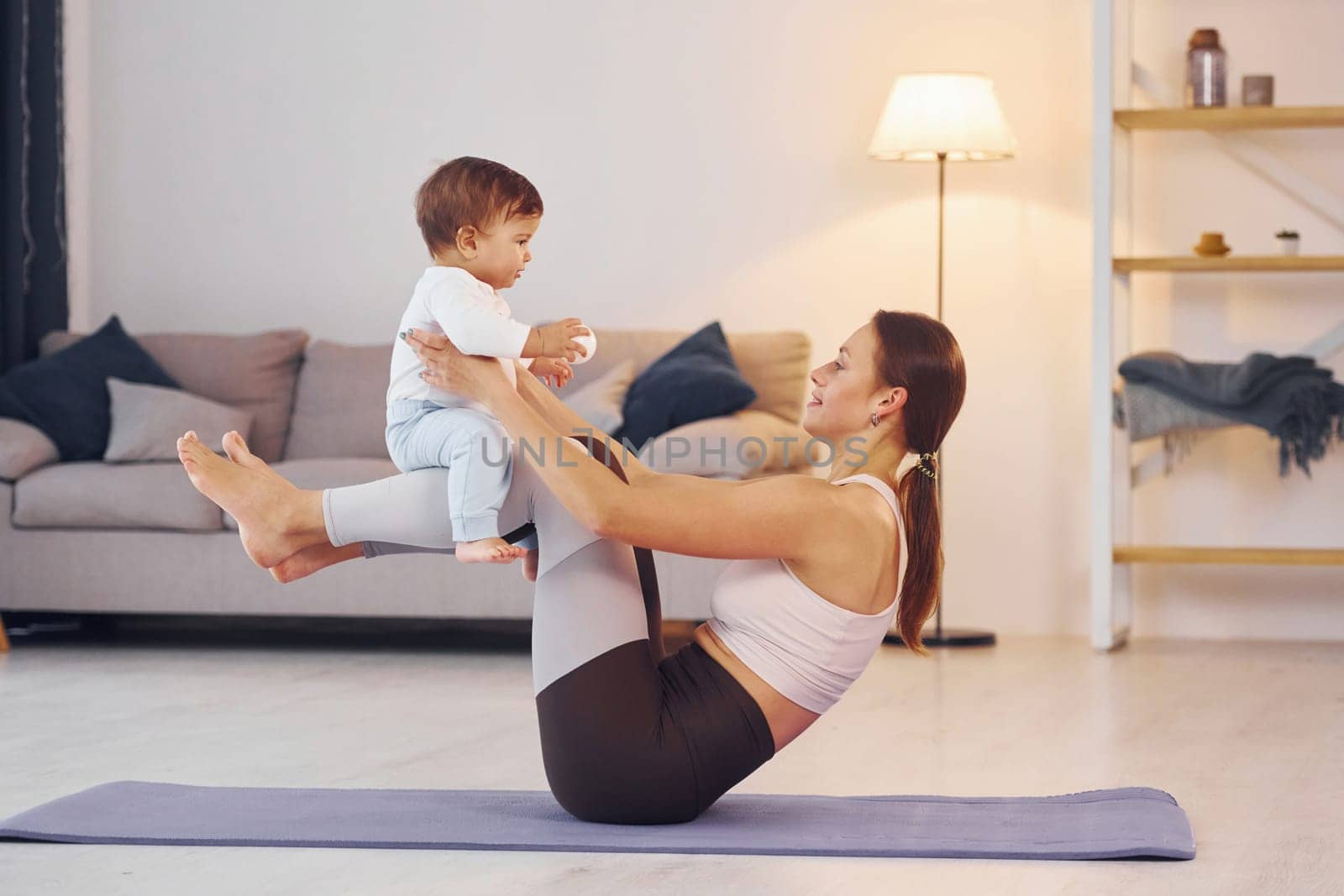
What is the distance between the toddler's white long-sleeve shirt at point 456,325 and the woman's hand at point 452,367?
2 centimetres

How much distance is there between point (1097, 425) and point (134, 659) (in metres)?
2.72

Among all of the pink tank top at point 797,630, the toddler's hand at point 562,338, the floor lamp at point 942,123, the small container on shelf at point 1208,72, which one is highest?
the small container on shelf at point 1208,72

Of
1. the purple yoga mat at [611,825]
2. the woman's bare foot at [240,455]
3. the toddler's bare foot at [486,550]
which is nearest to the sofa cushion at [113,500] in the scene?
the purple yoga mat at [611,825]

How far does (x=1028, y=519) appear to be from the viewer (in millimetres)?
4871

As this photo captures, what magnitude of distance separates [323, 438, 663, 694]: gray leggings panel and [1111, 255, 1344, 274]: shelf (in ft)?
8.42

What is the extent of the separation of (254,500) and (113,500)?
2181mm

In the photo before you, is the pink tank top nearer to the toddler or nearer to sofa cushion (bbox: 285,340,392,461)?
the toddler

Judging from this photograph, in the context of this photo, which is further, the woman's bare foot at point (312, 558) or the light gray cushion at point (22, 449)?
the light gray cushion at point (22, 449)

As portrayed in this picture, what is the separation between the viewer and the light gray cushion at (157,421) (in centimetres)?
449

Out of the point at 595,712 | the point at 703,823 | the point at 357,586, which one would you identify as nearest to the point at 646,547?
the point at 595,712

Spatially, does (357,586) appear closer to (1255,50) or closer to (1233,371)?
(1233,371)

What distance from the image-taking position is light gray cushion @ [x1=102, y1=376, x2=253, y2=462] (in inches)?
177

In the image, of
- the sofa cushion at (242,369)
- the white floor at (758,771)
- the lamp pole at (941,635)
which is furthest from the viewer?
the sofa cushion at (242,369)

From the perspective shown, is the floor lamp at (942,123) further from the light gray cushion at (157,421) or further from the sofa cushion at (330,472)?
A: the light gray cushion at (157,421)
